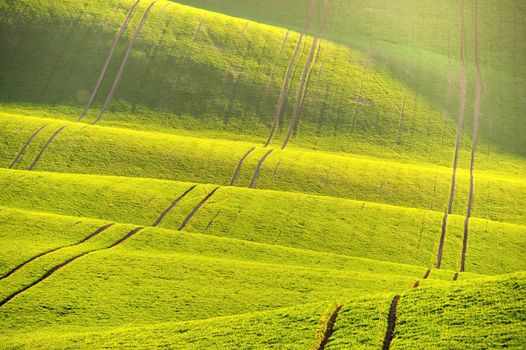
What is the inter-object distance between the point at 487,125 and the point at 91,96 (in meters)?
59.3

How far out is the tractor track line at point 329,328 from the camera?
1214 inches

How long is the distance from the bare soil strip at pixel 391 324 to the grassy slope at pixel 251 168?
3345 centimetres

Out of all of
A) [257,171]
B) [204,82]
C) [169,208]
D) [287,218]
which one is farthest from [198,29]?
[287,218]

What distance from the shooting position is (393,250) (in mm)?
54188

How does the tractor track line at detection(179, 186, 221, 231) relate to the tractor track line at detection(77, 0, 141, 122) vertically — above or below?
below

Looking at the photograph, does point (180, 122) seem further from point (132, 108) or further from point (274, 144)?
point (274, 144)

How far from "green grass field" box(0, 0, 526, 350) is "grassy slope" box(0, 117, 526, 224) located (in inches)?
11.7

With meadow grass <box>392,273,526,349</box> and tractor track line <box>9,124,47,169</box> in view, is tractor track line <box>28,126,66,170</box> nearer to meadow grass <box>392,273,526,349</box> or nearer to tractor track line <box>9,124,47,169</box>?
tractor track line <box>9,124,47,169</box>

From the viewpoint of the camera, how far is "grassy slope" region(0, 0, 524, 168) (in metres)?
83.4

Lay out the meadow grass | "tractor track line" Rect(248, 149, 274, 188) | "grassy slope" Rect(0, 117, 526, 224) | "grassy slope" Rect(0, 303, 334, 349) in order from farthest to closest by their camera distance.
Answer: "tractor track line" Rect(248, 149, 274, 188), "grassy slope" Rect(0, 117, 526, 224), "grassy slope" Rect(0, 303, 334, 349), the meadow grass

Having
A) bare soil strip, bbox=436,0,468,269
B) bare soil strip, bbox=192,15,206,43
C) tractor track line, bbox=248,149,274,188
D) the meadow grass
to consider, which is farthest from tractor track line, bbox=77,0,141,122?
the meadow grass

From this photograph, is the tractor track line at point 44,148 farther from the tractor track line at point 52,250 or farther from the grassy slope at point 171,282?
the tractor track line at point 52,250

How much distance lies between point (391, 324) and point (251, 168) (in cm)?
4077

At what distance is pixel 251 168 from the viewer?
70438 millimetres
